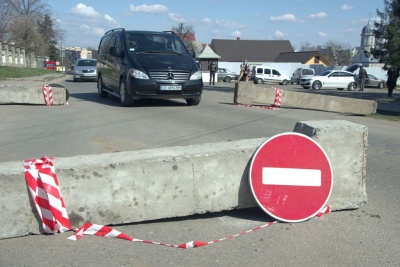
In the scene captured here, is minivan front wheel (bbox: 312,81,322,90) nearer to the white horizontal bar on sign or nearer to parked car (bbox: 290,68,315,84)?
parked car (bbox: 290,68,315,84)

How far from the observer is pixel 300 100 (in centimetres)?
1445

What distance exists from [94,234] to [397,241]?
9.07 feet

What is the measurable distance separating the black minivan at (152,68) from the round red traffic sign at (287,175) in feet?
26.6

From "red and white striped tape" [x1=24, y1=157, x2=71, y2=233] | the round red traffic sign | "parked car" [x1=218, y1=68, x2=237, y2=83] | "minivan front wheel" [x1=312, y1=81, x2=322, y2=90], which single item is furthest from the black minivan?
"parked car" [x1=218, y1=68, x2=237, y2=83]

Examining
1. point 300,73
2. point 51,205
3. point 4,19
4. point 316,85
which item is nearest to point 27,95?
point 51,205

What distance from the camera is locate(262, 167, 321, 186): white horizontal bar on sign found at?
4168 mm

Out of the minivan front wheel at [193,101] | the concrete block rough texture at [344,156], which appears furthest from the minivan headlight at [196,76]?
the concrete block rough texture at [344,156]

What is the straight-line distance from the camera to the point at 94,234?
392cm

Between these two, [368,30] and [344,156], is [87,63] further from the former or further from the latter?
[344,156]

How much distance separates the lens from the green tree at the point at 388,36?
17.0 meters

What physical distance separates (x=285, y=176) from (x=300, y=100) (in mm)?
10713

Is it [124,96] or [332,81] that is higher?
[124,96]

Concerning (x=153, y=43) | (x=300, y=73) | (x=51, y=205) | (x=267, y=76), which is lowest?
(x=51, y=205)

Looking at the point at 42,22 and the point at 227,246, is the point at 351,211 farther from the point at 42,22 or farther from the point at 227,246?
the point at 42,22
